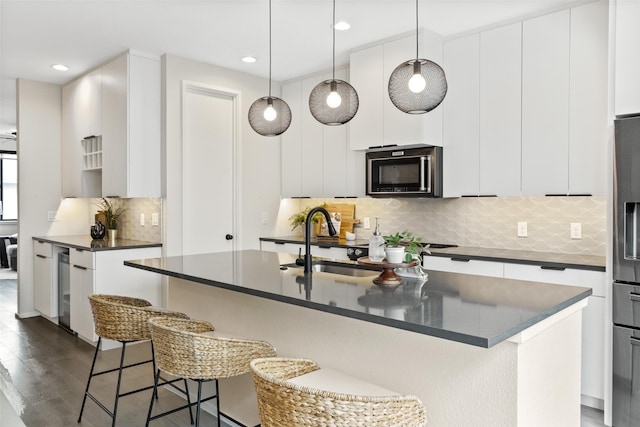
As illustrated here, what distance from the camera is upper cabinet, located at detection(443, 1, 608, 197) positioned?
3279 millimetres

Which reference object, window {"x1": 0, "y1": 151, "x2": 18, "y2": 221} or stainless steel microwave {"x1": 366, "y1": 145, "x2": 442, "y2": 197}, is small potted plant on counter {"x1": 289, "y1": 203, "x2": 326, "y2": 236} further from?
window {"x1": 0, "y1": 151, "x2": 18, "y2": 221}

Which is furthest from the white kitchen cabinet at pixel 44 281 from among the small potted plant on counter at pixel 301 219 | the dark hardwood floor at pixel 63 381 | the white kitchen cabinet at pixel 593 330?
the white kitchen cabinet at pixel 593 330

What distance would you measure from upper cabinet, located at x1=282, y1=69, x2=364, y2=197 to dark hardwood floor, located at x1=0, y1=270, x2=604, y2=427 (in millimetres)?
2318

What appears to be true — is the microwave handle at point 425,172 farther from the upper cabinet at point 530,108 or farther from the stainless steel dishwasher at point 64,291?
the stainless steel dishwasher at point 64,291

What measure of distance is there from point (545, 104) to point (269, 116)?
2061 mm

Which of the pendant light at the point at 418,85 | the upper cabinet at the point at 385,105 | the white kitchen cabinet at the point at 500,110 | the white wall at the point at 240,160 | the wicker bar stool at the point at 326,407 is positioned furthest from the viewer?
the white wall at the point at 240,160

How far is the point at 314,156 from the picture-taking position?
516 cm

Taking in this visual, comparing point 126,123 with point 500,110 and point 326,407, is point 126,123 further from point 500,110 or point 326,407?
point 326,407

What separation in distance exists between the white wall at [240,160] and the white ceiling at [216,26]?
7.7 inches

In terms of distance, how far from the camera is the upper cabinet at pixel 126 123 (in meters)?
4.39

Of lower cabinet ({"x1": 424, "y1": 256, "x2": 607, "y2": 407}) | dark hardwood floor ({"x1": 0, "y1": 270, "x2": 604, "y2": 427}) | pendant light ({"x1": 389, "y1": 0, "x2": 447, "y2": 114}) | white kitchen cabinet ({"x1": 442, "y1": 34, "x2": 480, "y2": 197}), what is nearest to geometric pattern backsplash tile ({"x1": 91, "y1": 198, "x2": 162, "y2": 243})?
dark hardwood floor ({"x1": 0, "y1": 270, "x2": 604, "y2": 427})

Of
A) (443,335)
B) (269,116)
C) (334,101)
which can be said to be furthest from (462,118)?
(443,335)

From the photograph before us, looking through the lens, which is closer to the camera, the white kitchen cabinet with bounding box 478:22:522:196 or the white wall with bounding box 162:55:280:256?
the white kitchen cabinet with bounding box 478:22:522:196

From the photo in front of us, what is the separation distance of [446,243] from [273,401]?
314 centimetres
